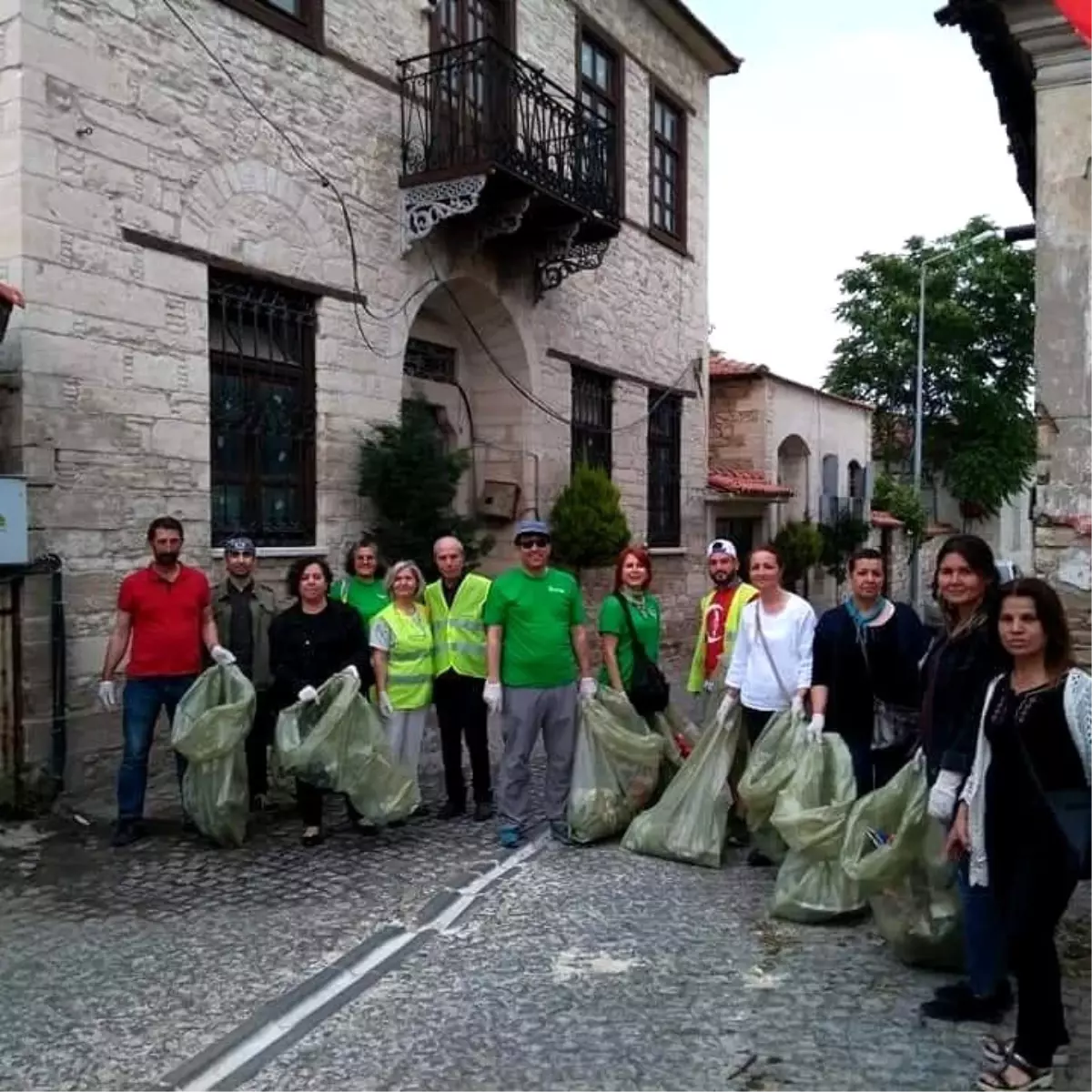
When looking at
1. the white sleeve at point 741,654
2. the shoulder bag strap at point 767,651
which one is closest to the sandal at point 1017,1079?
the shoulder bag strap at point 767,651

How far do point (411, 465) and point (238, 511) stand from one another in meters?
1.36

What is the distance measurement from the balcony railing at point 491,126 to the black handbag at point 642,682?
15.0 ft

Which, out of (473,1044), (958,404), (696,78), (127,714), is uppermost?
(696,78)

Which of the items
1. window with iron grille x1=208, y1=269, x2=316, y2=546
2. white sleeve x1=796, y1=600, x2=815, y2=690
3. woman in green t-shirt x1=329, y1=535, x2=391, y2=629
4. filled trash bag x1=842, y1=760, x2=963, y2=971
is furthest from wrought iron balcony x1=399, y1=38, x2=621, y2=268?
filled trash bag x1=842, y1=760, x2=963, y2=971

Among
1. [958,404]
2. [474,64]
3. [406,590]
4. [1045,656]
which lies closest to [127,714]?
[406,590]

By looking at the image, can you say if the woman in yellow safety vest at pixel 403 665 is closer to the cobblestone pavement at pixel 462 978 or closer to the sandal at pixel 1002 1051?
the cobblestone pavement at pixel 462 978

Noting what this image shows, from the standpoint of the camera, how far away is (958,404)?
25500 millimetres

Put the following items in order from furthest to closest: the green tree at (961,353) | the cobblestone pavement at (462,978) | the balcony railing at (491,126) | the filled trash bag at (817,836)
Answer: the green tree at (961,353)
the balcony railing at (491,126)
the filled trash bag at (817,836)
the cobblestone pavement at (462,978)

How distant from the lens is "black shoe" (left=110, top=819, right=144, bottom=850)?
5.78 meters

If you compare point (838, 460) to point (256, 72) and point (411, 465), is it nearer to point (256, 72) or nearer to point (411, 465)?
point (411, 465)

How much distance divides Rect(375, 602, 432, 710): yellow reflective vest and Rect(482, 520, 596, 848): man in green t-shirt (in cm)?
37

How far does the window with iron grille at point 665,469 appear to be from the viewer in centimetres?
1368

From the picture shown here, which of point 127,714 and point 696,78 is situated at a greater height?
point 696,78

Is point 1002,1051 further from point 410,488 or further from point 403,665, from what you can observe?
point 410,488
